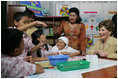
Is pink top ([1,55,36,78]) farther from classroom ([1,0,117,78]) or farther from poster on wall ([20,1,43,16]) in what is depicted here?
poster on wall ([20,1,43,16])

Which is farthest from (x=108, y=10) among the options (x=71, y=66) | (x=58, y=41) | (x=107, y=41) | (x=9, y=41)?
(x=9, y=41)

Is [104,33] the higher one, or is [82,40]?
[104,33]

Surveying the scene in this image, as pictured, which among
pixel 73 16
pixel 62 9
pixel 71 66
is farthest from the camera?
pixel 62 9

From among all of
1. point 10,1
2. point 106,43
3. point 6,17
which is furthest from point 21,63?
point 10,1

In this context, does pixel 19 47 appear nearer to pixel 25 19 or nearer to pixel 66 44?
pixel 25 19

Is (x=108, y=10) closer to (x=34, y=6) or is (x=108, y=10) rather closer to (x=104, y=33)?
(x=34, y=6)

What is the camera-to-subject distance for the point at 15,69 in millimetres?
780

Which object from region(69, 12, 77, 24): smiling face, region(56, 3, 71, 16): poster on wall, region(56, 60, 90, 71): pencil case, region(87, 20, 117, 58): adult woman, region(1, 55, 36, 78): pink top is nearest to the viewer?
region(1, 55, 36, 78): pink top

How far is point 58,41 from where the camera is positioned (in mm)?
2197

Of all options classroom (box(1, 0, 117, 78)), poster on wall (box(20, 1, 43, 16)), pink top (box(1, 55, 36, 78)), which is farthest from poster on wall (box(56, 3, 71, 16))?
pink top (box(1, 55, 36, 78))

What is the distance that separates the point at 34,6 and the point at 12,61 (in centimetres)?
297

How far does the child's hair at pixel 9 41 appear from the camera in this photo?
0.79m

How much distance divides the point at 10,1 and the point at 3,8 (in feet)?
1.50

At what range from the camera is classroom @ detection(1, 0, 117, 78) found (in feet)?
2.66
